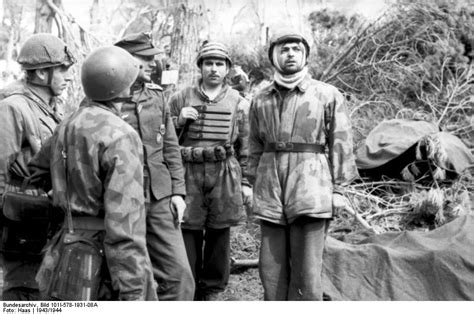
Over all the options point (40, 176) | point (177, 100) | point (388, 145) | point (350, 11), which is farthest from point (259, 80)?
point (40, 176)

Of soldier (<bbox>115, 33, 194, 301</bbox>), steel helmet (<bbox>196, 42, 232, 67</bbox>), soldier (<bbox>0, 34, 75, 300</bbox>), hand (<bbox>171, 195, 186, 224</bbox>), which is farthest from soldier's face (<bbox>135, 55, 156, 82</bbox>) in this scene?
hand (<bbox>171, 195, 186, 224</bbox>)

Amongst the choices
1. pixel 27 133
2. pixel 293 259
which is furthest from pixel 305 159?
pixel 27 133

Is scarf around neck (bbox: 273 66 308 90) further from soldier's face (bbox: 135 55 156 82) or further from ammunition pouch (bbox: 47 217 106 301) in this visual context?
ammunition pouch (bbox: 47 217 106 301)

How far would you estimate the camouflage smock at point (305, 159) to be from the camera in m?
3.93

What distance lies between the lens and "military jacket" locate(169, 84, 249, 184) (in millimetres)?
4809

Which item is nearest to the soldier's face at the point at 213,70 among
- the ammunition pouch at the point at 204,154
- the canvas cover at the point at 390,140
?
the ammunition pouch at the point at 204,154

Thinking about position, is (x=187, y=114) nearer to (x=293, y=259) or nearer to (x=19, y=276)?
(x=293, y=259)

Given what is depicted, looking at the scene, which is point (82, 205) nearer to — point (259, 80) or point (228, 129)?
point (228, 129)

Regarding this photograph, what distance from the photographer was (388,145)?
6152 mm

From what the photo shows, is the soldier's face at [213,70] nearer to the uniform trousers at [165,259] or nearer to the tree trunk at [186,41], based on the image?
the uniform trousers at [165,259]

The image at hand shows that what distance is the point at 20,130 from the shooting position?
12.4 feet

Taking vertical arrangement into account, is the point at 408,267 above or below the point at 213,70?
below

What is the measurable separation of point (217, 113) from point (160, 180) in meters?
1.00

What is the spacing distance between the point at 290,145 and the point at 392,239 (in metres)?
1.34
